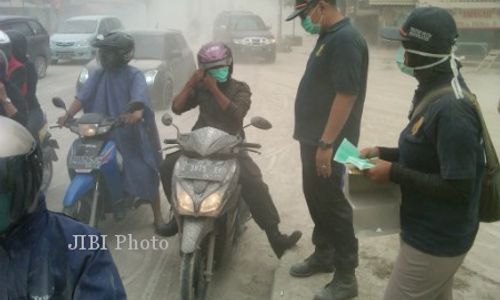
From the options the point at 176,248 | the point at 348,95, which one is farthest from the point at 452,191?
the point at 176,248

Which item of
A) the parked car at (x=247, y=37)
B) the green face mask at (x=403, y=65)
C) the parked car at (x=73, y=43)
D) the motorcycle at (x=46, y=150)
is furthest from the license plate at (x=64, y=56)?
the green face mask at (x=403, y=65)

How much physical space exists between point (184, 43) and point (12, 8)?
16707 mm

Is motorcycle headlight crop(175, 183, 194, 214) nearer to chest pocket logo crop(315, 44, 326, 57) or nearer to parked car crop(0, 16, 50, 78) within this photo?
chest pocket logo crop(315, 44, 326, 57)

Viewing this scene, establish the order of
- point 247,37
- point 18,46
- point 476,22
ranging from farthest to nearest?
point 247,37
point 476,22
point 18,46

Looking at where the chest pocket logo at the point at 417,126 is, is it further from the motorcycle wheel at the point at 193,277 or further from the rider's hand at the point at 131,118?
the rider's hand at the point at 131,118

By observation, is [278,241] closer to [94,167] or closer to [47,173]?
[94,167]

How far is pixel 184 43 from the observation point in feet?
40.8

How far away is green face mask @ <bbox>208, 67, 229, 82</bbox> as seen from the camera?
4020mm

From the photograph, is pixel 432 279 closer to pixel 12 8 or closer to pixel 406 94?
pixel 406 94

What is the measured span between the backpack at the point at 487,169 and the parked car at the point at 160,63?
7912 mm

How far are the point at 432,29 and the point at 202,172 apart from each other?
6.02 feet

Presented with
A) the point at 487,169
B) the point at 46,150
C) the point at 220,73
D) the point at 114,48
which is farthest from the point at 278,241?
the point at 46,150

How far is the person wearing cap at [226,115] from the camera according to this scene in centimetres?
394

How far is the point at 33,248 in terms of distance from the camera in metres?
1.56
